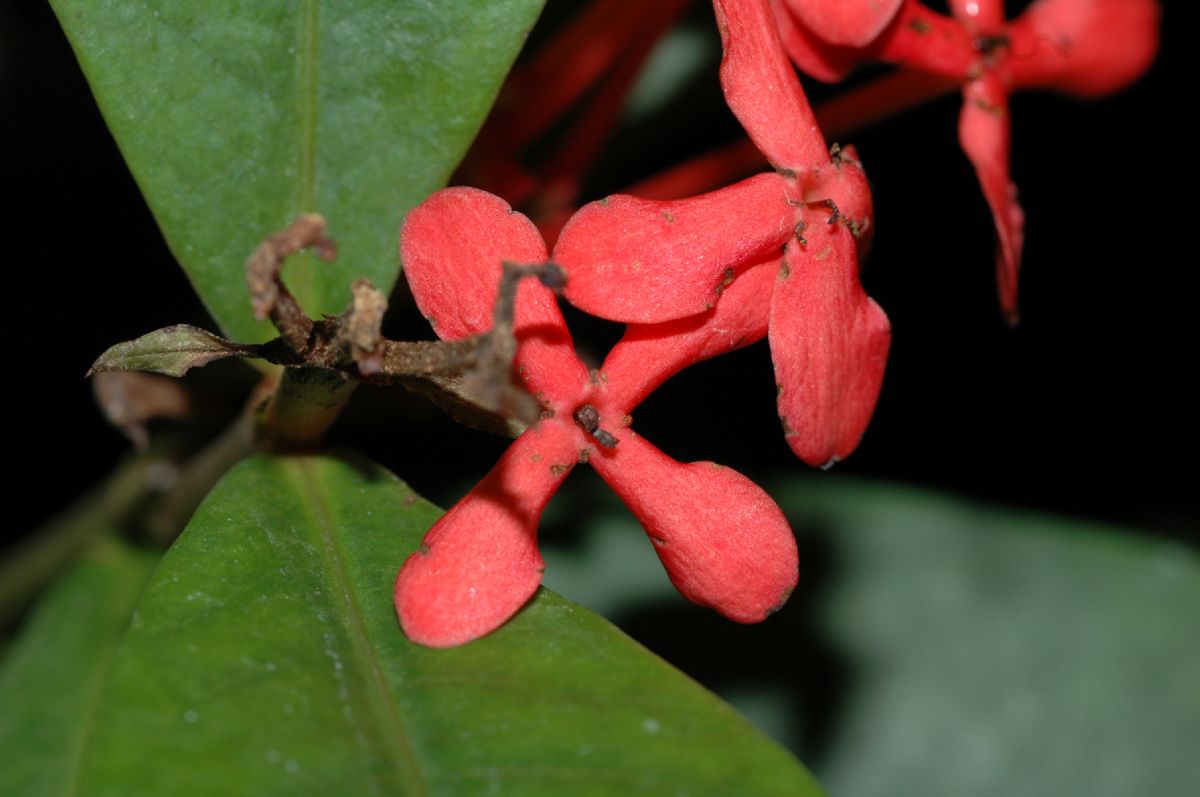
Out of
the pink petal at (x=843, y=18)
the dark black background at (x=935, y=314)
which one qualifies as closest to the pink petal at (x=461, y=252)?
the pink petal at (x=843, y=18)

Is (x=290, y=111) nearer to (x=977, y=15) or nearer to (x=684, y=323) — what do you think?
(x=684, y=323)

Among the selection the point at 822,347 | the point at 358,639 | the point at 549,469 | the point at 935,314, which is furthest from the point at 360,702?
the point at 935,314

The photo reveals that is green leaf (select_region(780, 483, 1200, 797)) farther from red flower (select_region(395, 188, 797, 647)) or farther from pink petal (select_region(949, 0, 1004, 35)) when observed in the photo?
red flower (select_region(395, 188, 797, 647))

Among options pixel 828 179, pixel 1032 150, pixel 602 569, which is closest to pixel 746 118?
pixel 828 179

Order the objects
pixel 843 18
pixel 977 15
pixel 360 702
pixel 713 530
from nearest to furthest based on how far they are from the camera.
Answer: pixel 360 702
pixel 713 530
pixel 843 18
pixel 977 15

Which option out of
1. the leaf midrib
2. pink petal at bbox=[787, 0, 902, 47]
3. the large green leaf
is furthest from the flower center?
the large green leaf

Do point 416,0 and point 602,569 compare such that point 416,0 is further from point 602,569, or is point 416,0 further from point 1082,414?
point 1082,414
